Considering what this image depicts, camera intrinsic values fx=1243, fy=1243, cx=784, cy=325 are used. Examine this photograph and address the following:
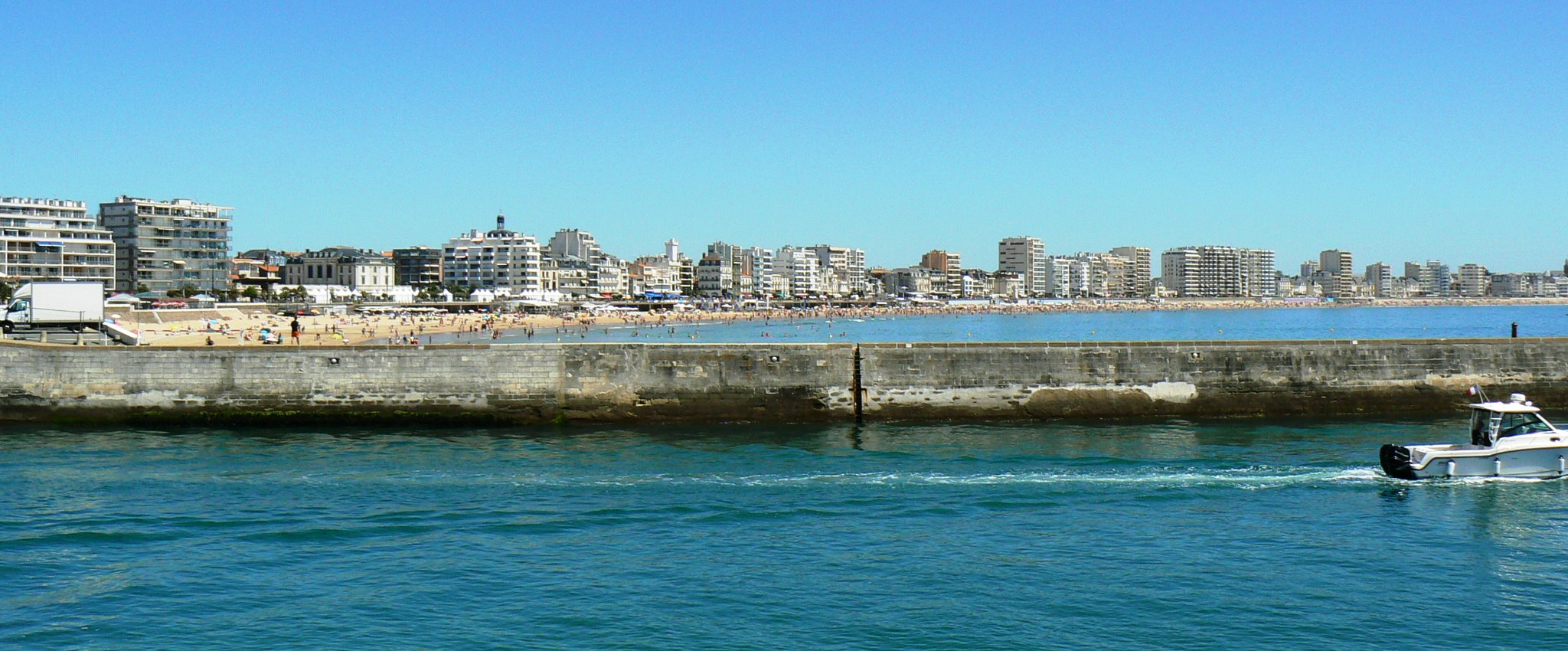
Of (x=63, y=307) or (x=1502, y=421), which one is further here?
(x=63, y=307)

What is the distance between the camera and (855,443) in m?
29.2

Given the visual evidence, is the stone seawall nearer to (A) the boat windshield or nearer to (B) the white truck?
(B) the white truck

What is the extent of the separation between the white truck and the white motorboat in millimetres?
37424

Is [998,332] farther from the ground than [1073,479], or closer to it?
farther from the ground

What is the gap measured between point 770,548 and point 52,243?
132 m

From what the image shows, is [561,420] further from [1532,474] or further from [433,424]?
[1532,474]

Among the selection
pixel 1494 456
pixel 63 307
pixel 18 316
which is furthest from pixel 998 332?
pixel 1494 456

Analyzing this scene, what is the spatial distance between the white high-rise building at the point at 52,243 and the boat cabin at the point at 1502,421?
129 meters

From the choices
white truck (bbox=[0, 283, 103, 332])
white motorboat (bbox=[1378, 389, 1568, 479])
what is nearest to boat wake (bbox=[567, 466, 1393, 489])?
white motorboat (bbox=[1378, 389, 1568, 479])

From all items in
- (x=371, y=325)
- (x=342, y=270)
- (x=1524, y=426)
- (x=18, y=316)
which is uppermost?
(x=342, y=270)

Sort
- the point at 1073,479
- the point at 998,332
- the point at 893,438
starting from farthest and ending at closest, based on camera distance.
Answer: the point at 998,332, the point at 893,438, the point at 1073,479

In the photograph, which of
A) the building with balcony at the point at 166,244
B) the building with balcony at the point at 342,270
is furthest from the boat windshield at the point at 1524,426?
the building with balcony at the point at 342,270

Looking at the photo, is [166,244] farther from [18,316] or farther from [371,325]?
[18,316]

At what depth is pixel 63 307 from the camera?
39781 millimetres
